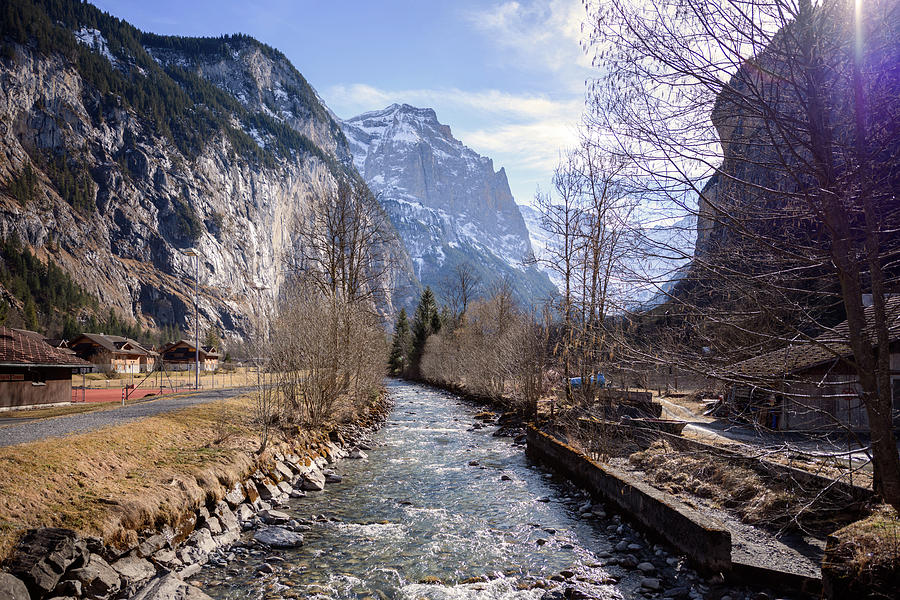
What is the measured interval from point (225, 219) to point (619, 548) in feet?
534

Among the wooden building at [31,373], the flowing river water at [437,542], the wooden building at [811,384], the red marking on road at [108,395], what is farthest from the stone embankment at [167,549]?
the red marking on road at [108,395]

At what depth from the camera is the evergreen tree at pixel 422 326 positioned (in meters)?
62.7

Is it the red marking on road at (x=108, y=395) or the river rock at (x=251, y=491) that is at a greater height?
the river rock at (x=251, y=491)

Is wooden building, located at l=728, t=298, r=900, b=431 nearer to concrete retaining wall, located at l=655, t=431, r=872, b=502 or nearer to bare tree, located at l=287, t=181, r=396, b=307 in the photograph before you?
concrete retaining wall, located at l=655, t=431, r=872, b=502

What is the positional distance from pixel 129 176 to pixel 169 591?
156 m

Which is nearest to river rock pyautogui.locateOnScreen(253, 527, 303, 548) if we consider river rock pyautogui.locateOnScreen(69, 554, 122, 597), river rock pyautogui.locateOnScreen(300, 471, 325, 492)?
river rock pyautogui.locateOnScreen(69, 554, 122, 597)

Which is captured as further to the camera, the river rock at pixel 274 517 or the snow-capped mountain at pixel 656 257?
the river rock at pixel 274 517

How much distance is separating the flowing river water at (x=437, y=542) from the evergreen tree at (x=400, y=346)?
5428 centimetres

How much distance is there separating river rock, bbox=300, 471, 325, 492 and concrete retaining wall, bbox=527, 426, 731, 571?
6.53 m

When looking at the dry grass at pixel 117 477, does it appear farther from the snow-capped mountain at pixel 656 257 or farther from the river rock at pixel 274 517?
the snow-capped mountain at pixel 656 257

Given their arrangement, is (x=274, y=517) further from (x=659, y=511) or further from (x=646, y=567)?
(x=659, y=511)

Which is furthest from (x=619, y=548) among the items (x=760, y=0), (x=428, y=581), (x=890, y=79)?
(x=760, y=0)

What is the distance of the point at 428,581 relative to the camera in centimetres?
750

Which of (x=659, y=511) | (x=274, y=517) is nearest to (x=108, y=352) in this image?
(x=274, y=517)
